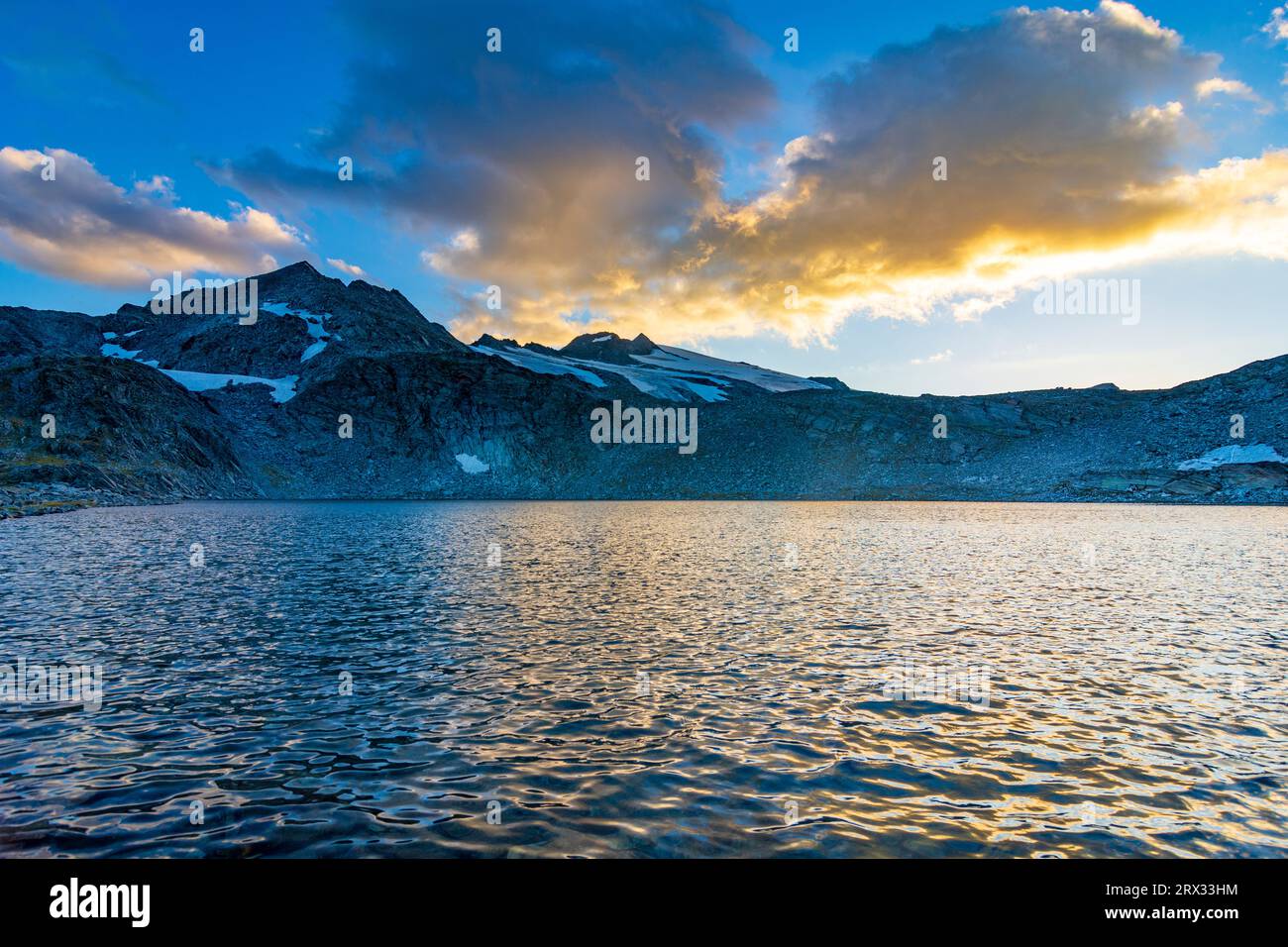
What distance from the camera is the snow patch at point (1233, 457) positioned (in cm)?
11694

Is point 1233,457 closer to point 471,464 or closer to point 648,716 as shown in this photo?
point 471,464

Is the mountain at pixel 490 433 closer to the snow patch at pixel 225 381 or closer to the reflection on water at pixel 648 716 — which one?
the snow patch at pixel 225 381

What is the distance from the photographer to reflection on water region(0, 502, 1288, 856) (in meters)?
9.45

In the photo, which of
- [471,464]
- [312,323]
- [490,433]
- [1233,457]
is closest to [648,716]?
[471,464]

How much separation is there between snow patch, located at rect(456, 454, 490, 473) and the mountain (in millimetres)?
583

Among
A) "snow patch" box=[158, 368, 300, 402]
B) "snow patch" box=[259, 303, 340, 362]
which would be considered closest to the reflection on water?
"snow patch" box=[158, 368, 300, 402]

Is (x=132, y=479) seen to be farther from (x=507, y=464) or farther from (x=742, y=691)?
(x=742, y=691)

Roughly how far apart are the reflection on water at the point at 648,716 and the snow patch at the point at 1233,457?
109 m

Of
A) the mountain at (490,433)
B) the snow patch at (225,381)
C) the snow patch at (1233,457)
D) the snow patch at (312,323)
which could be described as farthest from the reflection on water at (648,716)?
the snow patch at (312,323)

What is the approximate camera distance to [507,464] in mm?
154875
